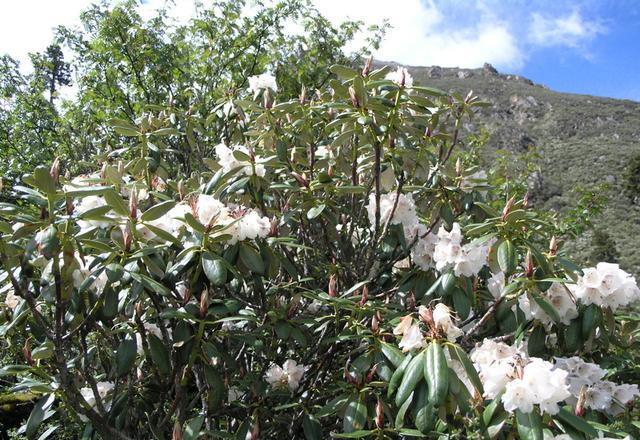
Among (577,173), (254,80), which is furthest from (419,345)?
(577,173)

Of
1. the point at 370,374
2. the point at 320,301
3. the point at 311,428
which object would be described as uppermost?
the point at 320,301

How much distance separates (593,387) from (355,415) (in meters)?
0.86

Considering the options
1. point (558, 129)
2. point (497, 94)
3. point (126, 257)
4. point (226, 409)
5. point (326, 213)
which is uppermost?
point (497, 94)

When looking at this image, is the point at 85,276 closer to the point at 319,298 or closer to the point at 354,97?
the point at 319,298

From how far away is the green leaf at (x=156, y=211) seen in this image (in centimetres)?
176

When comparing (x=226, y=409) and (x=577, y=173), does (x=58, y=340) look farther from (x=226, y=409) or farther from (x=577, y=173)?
(x=577, y=173)

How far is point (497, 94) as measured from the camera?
4872cm

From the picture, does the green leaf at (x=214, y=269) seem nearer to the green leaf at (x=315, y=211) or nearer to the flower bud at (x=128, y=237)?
the flower bud at (x=128, y=237)

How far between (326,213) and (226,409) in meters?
0.93

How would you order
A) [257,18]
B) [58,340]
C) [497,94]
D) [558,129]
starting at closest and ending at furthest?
[58,340] < [257,18] < [558,129] < [497,94]

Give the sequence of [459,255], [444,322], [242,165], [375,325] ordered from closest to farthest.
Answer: [444,322] < [375,325] < [459,255] < [242,165]

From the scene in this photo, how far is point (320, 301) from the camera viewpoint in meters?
2.14

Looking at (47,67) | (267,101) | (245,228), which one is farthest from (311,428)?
(47,67)

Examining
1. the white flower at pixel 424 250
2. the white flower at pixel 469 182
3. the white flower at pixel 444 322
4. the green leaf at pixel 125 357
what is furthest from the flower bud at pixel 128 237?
the white flower at pixel 469 182
